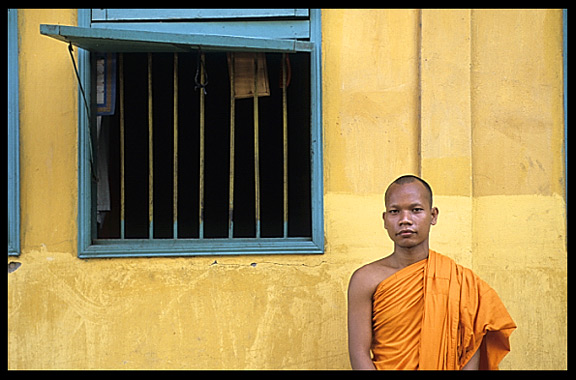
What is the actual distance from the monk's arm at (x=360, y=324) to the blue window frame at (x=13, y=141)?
2.01 meters

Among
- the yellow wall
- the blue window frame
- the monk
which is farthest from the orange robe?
the blue window frame

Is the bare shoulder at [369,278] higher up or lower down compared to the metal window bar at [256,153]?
lower down

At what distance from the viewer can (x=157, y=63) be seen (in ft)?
17.5

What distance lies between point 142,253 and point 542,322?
2294 millimetres

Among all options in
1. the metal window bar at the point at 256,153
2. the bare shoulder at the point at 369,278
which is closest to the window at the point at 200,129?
the metal window bar at the point at 256,153

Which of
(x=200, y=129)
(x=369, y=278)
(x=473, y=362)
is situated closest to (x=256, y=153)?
(x=200, y=129)

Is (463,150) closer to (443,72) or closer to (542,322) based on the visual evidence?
(443,72)

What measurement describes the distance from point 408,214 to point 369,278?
0.34 m

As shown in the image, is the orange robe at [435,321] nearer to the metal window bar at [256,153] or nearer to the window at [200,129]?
the window at [200,129]

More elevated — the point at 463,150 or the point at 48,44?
the point at 48,44

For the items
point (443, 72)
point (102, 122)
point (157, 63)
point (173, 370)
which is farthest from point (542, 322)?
point (157, 63)

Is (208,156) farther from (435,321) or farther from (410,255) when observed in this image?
(435,321)

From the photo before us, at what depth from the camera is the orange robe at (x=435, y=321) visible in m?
3.15

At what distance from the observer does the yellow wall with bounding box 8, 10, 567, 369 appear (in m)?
4.09
